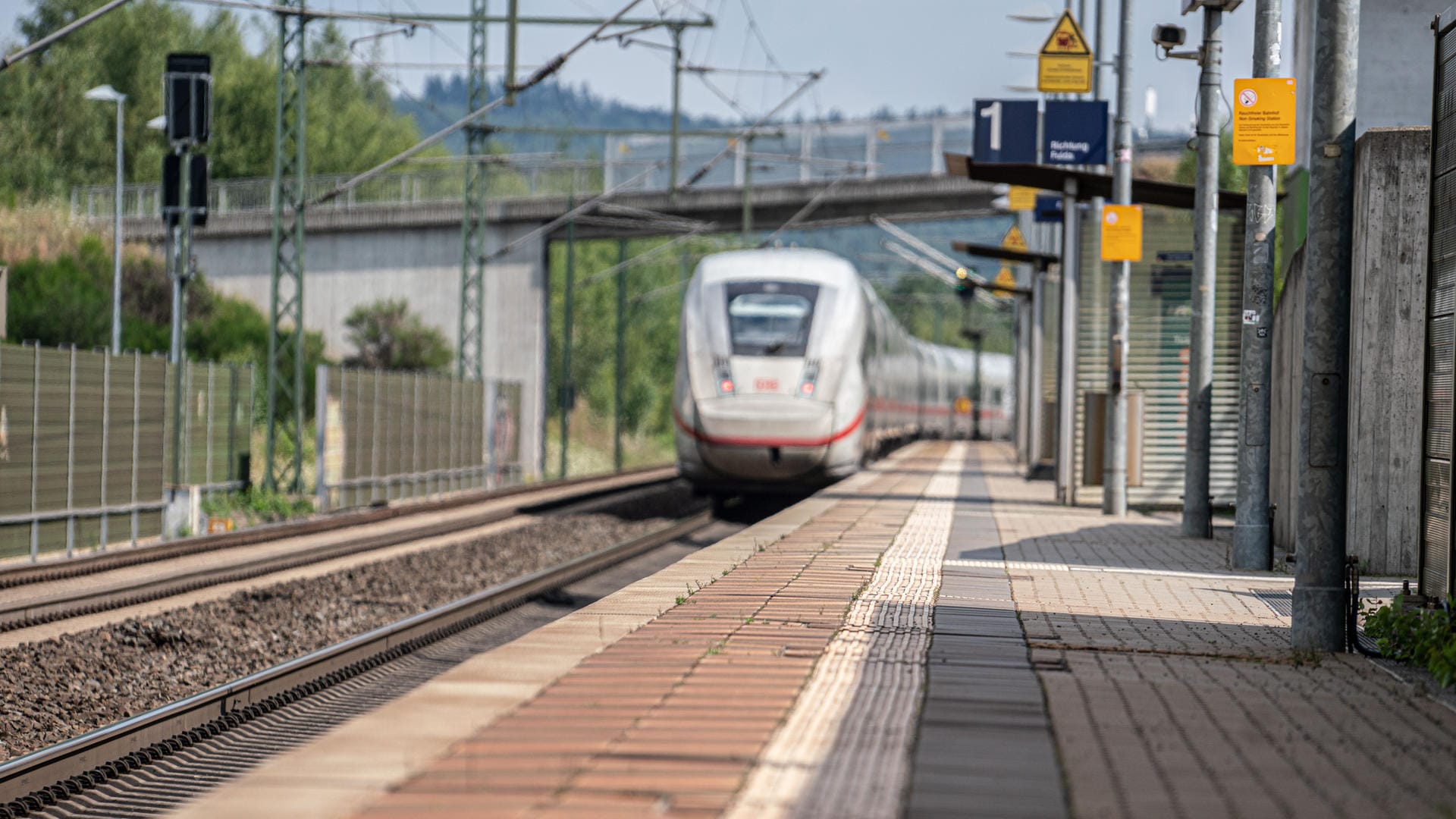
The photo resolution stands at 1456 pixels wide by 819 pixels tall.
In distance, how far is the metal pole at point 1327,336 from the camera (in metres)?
7.81

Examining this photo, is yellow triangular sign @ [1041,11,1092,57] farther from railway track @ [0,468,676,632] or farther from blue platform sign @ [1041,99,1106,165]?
railway track @ [0,468,676,632]

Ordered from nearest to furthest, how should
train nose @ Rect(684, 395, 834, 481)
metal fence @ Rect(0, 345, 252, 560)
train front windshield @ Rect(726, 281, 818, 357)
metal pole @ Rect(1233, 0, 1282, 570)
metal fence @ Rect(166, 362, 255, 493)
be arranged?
1. metal pole @ Rect(1233, 0, 1282, 570)
2. metal fence @ Rect(0, 345, 252, 560)
3. train nose @ Rect(684, 395, 834, 481)
4. train front windshield @ Rect(726, 281, 818, 357)
5. metal fence @ Rect(166, 362, 255, 493)

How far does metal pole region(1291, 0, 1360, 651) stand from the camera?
7.81 meters

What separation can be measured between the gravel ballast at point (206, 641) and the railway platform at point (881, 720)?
10.7ft

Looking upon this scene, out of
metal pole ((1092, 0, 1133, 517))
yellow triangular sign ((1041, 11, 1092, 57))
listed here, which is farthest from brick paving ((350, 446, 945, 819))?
yellow triangular sign ((1041, 11, 1092, 57))

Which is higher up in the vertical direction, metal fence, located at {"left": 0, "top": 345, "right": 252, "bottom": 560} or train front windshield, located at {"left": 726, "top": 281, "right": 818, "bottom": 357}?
train front windshield, located at {"left": 726, "top": 281, "right": 818, "bottom": 357}

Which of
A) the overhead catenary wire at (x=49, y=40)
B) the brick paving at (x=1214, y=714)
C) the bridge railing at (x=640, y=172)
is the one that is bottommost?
the brick paving at (x=1214, y=714)

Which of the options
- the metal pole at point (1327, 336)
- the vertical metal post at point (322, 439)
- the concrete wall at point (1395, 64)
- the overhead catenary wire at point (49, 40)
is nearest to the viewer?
the metal pole at point (1327, 336)

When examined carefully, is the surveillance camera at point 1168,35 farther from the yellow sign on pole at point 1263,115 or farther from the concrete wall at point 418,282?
the concrete wall at point 418,282

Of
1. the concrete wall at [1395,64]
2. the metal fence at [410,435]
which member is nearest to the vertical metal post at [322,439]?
the metal fence at [410,435]

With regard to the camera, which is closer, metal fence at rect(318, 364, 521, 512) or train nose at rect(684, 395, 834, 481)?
train nose at rect(684, 395, 834, 481)

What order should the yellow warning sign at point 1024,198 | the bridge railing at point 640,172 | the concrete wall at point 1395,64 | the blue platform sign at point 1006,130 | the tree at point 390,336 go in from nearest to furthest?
the concrete wall at point 1395,64
the blue platform sign at point 1006,130
the yellow warning sign at point 1024,198
the bridge railing at point 640,172
the tree at point 390,336

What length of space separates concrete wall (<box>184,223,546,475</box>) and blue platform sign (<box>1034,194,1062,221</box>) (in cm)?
1894

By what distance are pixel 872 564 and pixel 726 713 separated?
5673mm
